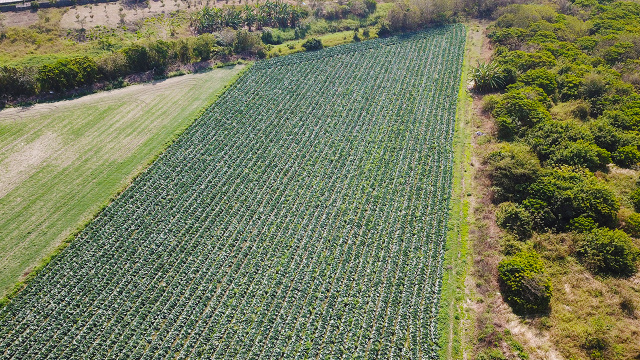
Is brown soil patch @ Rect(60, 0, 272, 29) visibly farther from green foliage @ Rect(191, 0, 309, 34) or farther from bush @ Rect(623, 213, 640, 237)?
bush @ Rect(623, 213, 640, 237)

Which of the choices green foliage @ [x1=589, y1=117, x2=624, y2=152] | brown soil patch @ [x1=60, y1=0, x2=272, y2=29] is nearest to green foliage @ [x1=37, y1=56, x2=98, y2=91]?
brown soil patch @ [x1=60, y1=0, x2=272, y2=29]

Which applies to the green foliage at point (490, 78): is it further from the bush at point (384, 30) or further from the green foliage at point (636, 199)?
the green foliage at point (636, 199)

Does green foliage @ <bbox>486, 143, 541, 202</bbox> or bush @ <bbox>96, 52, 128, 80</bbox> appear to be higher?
bush @ <bbox>96, 52, 128, 80</bbox>

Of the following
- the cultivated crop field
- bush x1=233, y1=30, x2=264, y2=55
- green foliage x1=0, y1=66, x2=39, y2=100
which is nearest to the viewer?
the cultivated crop field

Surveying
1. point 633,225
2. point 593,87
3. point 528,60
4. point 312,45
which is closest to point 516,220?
point 633,225

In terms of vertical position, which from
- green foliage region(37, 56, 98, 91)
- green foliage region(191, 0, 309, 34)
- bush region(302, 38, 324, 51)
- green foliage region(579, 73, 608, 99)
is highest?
green foliage region(191, 0, 309, 34)
